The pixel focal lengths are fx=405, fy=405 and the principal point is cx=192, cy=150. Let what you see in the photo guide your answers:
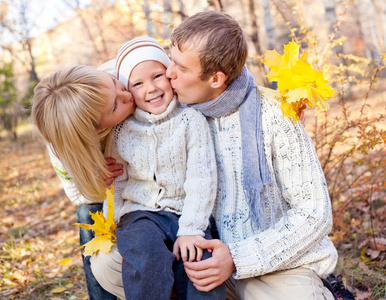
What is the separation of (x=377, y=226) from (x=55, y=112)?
9.64ft

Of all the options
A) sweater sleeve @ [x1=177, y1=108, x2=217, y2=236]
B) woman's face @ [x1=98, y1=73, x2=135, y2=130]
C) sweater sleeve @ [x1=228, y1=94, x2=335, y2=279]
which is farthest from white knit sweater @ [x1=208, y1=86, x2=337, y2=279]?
woman's face @ [x1=98, y1=73, x2=135, y2=130]

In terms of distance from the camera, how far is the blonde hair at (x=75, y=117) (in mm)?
2074

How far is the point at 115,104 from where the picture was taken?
2.21m

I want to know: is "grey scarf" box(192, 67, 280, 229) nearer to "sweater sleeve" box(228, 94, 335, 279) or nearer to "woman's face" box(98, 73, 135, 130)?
"sweater sleeve" box(228, 94, 335, 279)

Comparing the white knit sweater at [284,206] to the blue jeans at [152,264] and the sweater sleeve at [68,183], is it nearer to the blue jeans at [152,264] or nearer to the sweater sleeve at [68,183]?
the blue jeans at [152,264]

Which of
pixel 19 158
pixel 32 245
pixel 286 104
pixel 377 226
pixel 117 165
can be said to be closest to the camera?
pixel 286 104

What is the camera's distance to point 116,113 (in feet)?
7.26

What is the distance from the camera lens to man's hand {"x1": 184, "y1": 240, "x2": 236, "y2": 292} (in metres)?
1.93

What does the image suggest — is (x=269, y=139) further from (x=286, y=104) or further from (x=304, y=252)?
(x=304, y=252)

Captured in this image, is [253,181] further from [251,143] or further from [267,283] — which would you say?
[267,283]

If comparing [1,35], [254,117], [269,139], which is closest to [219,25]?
[254,117]

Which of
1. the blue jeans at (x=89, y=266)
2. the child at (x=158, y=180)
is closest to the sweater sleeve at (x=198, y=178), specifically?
the child at (x=158, y=180)

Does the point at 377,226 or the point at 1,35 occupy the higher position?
the point at 1,35

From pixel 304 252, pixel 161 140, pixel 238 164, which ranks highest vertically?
pixel 161 140
